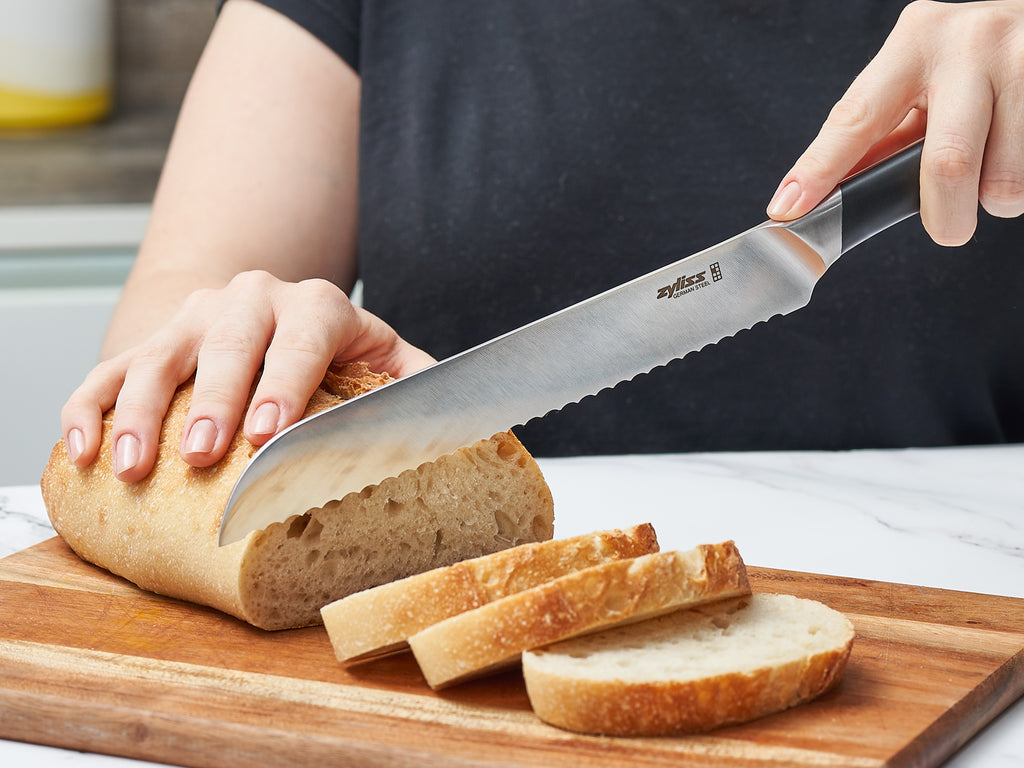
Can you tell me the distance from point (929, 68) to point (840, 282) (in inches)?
30.6

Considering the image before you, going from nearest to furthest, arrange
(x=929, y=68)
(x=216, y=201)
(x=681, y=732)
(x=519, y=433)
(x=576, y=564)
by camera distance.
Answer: (x=681, y=732), (x=576, y=564), (x=929, y=68), (x=216, y=201), (x=519, y=433)

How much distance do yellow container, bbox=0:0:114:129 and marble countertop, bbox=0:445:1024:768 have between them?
1819mm

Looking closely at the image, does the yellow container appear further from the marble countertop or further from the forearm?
the marble countertop

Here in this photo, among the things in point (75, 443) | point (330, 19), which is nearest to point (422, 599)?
point (75, 443)

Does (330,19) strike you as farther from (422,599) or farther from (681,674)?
(681,674)

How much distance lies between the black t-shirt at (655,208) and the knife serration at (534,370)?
76 cm

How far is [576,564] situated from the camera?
1.09 metres

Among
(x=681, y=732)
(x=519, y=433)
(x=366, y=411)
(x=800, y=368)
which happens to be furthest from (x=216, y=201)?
(x=681, y=732)

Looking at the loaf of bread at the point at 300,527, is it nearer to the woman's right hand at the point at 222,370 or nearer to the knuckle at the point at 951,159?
the woman's right hand at the point at 222,370

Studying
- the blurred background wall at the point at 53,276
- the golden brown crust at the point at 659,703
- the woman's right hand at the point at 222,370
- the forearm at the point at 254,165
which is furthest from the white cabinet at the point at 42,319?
the golden brown crust at the point at 659,703

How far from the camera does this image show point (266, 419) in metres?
1.21

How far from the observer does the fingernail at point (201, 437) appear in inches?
48.0

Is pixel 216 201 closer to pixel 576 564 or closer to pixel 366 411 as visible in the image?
pixel 366 411

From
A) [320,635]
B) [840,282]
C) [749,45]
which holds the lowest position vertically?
[320,635]
